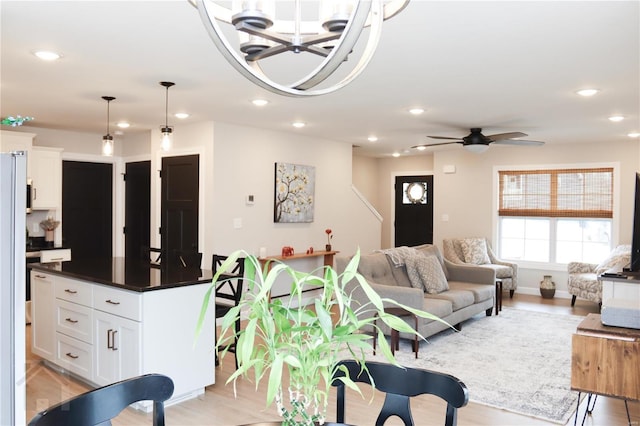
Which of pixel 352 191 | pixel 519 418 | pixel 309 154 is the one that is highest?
pixel 309 154

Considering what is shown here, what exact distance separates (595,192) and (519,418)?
5.36m

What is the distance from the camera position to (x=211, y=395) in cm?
371

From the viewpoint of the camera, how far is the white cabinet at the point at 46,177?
20.4 feet

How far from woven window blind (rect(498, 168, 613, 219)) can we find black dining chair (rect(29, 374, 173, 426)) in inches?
297

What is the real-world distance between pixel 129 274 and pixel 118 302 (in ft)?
1.30

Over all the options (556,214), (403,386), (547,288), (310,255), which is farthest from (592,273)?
(403,386)

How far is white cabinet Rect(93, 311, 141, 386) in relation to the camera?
3.32 m

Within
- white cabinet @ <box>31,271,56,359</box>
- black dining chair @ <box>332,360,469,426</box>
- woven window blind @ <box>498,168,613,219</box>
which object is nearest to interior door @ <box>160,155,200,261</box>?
white cabinet @ <box>31,271,56,359</box>

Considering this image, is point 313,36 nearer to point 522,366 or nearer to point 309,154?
point 522,366

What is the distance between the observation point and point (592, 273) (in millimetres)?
7055

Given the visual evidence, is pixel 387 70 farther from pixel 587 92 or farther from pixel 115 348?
pixel 115 348

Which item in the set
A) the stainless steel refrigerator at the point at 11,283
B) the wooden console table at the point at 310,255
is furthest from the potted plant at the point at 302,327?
the wooden console table at the point at 310,255

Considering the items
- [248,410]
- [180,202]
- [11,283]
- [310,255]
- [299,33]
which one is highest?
[299,33]

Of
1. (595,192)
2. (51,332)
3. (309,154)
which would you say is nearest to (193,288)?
(51,332)
